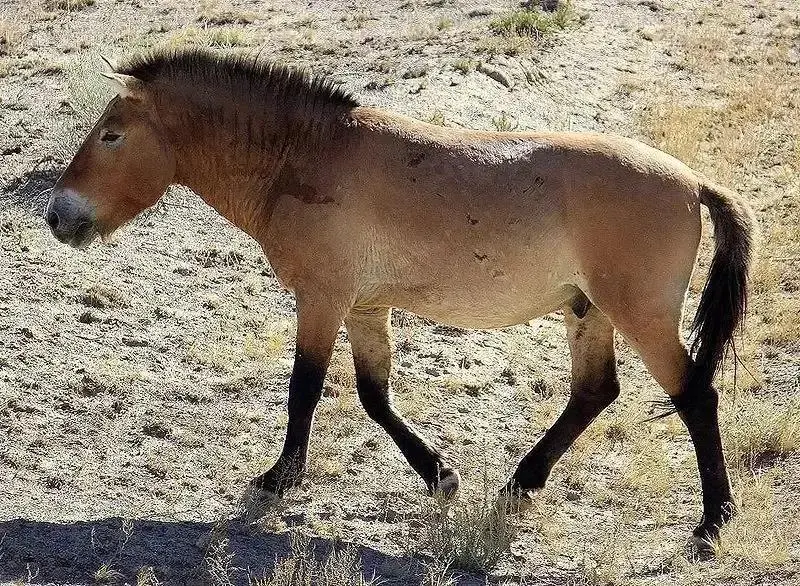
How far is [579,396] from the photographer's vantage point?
6.97 meters

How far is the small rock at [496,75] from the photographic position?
1479cm

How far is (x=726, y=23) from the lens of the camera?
18812 millimetres

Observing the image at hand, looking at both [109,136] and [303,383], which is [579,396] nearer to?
[303,383]

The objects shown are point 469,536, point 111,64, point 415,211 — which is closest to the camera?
point 469,536

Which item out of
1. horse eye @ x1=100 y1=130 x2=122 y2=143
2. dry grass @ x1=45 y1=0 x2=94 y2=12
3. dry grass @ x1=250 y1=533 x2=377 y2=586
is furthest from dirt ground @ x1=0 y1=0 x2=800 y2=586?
dry grass @ x1=45 y1=0 x2=94 y2=12

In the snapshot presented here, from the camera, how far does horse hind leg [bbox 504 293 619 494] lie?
6871mm

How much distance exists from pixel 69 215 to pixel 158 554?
2.04 metres

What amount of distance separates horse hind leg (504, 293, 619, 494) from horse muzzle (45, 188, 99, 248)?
9.74 feet

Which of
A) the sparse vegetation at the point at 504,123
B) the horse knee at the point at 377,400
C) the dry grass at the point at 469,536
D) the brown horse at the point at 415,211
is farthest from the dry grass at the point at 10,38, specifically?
the dry grass at the point at 469,536

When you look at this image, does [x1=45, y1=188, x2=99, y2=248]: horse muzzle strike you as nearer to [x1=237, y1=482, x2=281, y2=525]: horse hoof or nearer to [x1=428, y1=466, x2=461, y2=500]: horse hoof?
[x1=237, y1=482, x2=281, y2=525]: horse hoof

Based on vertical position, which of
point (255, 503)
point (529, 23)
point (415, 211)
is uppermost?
point (415, 211)

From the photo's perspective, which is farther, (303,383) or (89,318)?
(89,318)

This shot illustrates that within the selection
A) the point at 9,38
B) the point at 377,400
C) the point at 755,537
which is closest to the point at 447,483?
the point at 377,400

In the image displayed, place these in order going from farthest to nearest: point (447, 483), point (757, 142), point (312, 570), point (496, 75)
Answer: point (496, 75)
point (757, 142)
point (447, 483)
point (312, 570)
